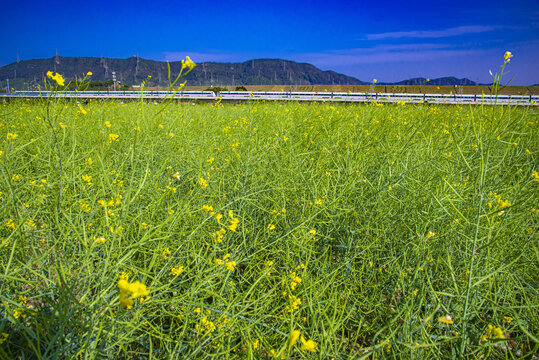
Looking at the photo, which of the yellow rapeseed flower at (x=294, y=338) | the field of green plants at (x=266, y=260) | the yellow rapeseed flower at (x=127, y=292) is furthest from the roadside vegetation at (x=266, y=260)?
the yellow rapeseed flower at (x=127, y=292)

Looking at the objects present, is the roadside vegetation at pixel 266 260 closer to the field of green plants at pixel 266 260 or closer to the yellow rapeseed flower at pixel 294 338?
the field of green plants at pixel 266 260

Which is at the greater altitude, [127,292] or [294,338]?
[127,292]

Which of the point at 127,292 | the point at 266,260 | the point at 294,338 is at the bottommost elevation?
the point at 266,260

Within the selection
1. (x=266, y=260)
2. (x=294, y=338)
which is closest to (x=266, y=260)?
(x=266, y=260)

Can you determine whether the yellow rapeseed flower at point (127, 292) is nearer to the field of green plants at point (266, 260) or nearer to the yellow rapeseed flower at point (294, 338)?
the yellow rapeseed flower at point (294, 338)

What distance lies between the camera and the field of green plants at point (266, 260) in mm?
979

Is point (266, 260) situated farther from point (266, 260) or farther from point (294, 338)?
A: point (294, 338)

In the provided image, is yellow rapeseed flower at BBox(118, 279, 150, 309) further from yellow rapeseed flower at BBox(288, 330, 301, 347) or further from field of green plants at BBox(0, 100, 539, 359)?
field of green plants at BBox(0, 100, 539, 359)

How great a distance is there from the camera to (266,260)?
4.92 ft

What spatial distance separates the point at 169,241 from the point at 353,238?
111cm

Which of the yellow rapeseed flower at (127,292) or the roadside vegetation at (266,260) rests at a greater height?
the yellow rapeseed flower at (127,292)

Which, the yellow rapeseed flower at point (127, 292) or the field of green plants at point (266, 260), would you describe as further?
the field of green plants at point (266, 260)

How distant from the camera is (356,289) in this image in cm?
144

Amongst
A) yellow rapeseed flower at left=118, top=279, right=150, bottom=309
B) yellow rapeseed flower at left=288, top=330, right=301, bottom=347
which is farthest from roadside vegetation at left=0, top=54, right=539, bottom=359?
yellow rapeseed flower at left=118, top=279, right=150, bottom=309
